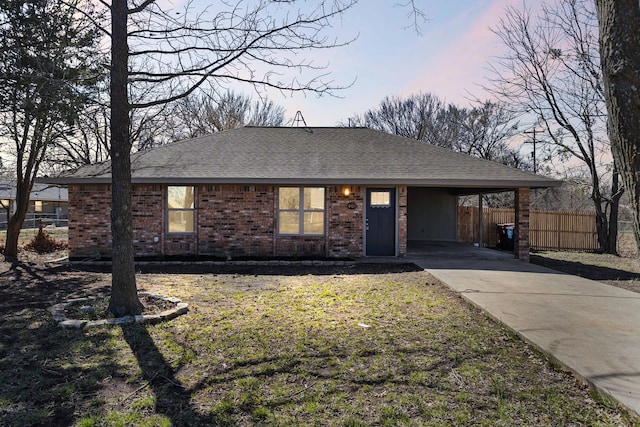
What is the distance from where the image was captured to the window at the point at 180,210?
37.6ft

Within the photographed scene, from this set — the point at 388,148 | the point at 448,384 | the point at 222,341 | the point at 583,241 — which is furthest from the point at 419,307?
the point at 583,241

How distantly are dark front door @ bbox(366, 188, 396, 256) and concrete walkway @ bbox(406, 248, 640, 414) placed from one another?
1.93 metres

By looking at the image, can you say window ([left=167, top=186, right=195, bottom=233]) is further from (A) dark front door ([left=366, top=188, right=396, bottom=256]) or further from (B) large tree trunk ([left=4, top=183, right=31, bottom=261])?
(A) dark front door ([left=366, top=188, right=396, bottom=256])

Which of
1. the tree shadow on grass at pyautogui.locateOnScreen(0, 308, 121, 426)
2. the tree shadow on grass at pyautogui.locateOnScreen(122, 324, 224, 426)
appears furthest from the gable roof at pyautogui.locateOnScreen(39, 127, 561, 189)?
the tree shadow on grass at pyautogui.locateOnScreen(122, 324, 224, 426)

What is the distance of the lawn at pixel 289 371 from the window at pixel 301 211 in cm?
515

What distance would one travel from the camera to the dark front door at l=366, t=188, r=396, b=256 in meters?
11.5

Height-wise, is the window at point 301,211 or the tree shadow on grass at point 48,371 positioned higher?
the window at point 301,211

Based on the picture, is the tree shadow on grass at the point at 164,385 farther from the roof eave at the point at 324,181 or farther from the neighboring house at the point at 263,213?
the neighboring house at the point at 263,213

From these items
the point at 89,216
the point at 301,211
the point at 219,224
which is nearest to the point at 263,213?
the point at 301,211

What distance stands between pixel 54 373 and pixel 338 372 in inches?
105

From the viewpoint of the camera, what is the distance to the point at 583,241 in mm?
16438

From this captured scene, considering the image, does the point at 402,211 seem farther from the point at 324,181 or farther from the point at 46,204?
the point at 46,204

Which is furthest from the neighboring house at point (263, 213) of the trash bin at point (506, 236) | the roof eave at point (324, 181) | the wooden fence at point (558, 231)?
the wooden fence at point (558, 231)

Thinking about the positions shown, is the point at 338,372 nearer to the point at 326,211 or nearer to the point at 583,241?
the point at 326,211
